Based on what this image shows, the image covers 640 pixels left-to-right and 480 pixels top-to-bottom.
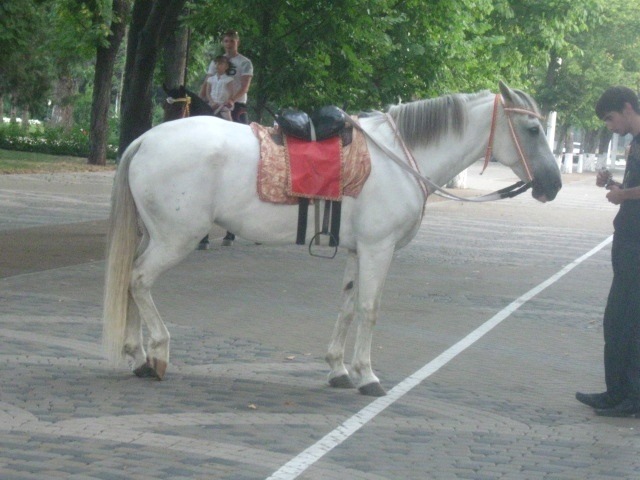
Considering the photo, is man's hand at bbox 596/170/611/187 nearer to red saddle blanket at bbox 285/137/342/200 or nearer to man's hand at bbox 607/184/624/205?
man's hand at bbox 607/184/624/205

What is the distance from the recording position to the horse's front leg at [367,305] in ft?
25.8

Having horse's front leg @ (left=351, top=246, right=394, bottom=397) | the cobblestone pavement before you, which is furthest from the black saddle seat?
the cobblestone pavement

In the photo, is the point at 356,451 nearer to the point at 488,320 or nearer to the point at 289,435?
the point at 289,435

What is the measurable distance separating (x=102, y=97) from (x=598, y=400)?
32.7 metres

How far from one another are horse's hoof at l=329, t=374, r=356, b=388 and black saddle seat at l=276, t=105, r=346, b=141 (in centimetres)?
154

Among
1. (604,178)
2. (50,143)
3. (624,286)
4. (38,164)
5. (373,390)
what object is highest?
(604,178)

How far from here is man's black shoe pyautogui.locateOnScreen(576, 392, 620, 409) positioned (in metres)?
7.86

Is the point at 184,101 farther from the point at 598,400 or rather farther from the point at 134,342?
the point at 598,400

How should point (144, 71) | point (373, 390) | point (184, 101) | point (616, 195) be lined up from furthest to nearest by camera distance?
point (144, 71) → point (184, 101) → point (373, 390) → point (616, 195)

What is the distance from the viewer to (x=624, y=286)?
25.7 ft

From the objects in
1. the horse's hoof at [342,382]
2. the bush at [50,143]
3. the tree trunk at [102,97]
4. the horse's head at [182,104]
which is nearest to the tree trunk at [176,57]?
the horse's head at [182,104]

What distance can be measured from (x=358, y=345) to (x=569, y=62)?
177ft

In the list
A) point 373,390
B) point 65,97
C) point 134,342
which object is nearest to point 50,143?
point 65,97

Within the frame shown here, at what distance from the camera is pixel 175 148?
771 cm
